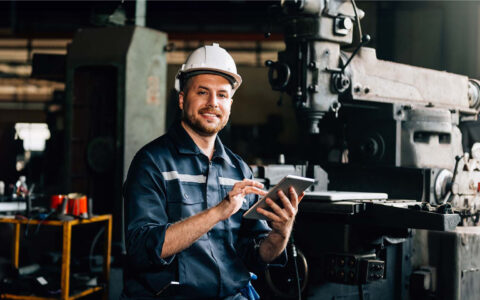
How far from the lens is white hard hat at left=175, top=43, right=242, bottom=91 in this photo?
191 cm

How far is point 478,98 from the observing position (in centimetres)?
366

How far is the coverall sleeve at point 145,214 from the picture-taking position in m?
1.68

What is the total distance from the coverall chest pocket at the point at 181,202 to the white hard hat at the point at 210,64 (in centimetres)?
37

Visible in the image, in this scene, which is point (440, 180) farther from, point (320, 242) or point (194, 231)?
point (194, 231)

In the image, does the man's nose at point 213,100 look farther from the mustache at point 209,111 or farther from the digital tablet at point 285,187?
the digital tablet at point 285,187

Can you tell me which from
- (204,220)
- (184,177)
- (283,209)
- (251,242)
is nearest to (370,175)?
(251,242)

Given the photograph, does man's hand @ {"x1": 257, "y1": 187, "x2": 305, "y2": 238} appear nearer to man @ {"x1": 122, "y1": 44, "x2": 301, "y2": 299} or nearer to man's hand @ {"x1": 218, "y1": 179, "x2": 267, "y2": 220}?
man @ {"x1": 122, "y1": 44, "x2": 301, "y2": 299}

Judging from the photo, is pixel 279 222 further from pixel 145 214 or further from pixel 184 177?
pixel 145 214

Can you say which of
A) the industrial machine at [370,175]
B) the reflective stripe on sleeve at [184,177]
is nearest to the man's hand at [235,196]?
the reflective stripe on sleeve at [184,177]

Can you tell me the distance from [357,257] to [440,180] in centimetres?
70

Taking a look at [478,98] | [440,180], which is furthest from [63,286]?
[478,98]

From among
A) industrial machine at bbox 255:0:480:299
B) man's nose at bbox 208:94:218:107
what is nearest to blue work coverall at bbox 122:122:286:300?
man's nose at bbox 208:94:218:107

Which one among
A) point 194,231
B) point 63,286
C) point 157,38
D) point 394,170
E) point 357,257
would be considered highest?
point 157,38

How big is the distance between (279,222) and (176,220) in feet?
1.09
